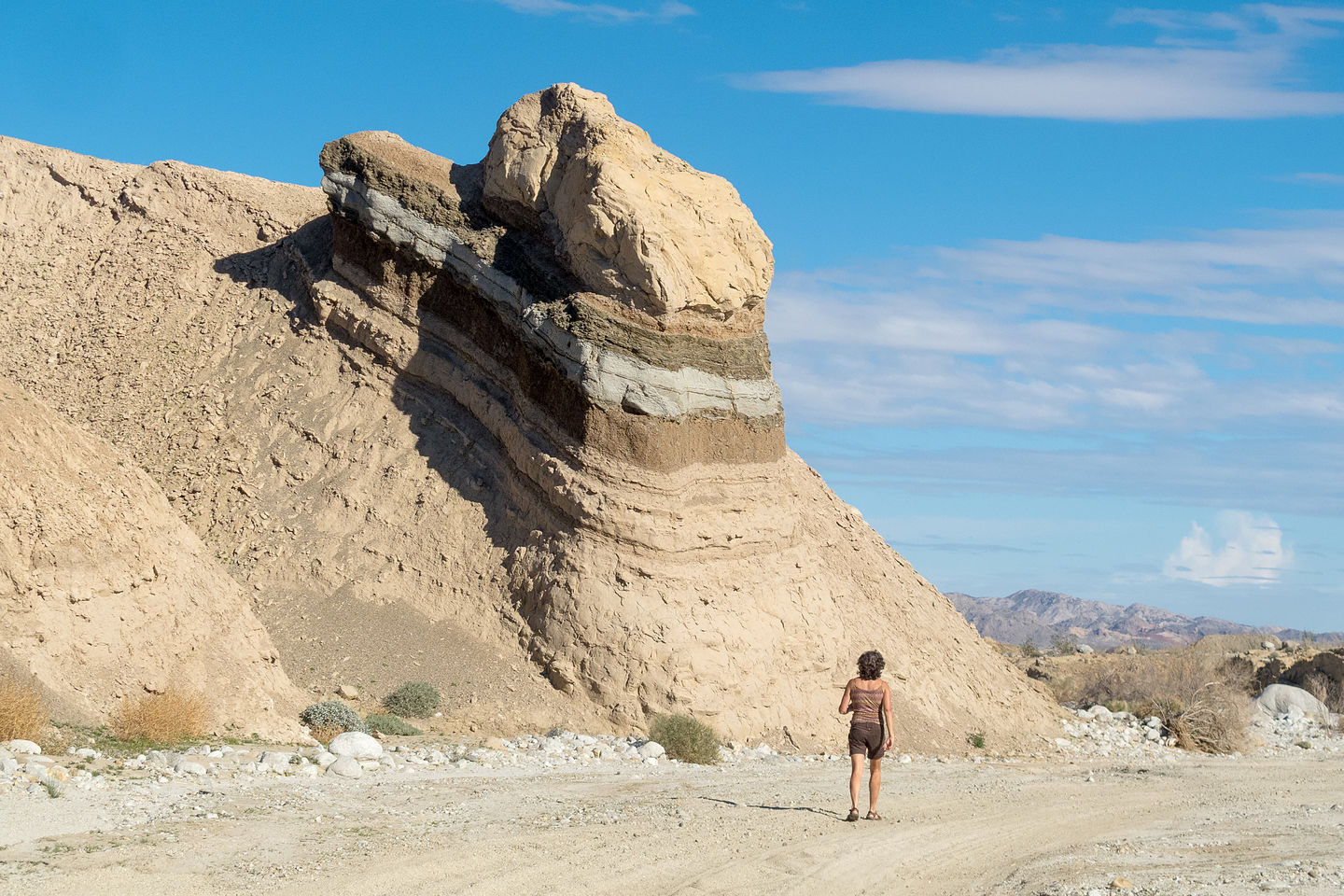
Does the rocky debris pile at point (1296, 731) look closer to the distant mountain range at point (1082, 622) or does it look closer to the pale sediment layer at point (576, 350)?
the pale sediment layer at point (576, 350)

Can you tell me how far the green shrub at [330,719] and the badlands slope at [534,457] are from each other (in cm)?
238

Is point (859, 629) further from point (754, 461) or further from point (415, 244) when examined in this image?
point (415, 244)

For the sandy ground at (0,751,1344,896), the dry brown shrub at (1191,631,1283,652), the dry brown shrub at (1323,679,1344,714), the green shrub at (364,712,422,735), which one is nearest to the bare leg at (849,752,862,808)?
the sandy ground at (0,751,1344,896)

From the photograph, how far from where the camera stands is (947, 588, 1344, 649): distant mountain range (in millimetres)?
→ 118312

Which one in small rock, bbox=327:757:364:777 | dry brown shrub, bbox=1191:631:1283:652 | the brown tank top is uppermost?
dry brown shrub, bbox=1191:631:1283:652

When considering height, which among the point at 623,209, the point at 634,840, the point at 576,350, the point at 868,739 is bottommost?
the point at 634,840

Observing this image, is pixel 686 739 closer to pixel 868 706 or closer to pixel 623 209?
pixel 868 706

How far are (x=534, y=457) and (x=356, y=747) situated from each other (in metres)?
6.69

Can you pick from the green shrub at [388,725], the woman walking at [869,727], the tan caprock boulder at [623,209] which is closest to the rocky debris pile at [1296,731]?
the tan caprock boulder at [623,209]

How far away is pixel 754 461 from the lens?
790 inches

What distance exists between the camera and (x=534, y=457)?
19.5 m

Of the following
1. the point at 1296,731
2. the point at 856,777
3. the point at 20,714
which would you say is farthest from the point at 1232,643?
the point at 20,714

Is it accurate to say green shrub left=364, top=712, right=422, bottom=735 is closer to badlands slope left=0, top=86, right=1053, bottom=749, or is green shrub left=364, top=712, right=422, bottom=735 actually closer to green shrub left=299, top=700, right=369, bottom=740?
green shrub left=299, top=700, right=369, bottom=740

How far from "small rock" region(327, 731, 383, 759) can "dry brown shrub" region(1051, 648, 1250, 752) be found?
51.5ft
